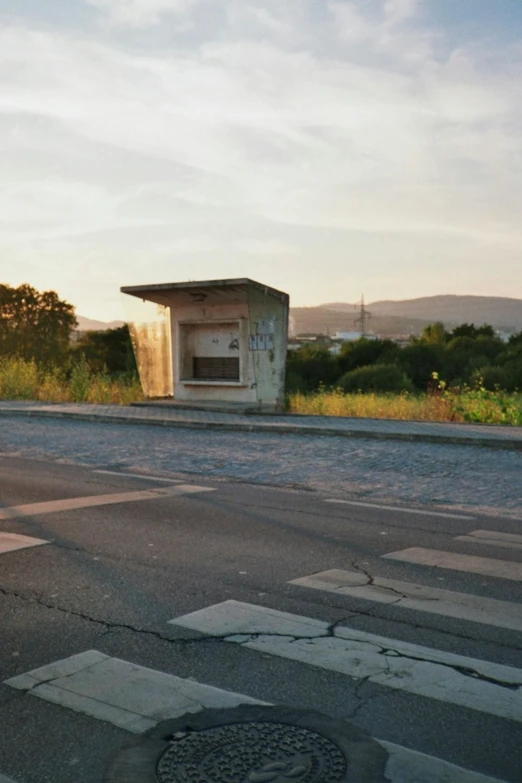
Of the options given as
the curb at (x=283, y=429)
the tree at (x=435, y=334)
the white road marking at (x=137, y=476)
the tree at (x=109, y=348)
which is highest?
the tree at (x=435, y=334)

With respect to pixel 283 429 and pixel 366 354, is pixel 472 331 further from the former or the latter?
pixel 283 429

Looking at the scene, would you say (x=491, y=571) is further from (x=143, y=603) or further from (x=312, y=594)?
(x=143, y=603)

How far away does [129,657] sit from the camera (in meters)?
4.68

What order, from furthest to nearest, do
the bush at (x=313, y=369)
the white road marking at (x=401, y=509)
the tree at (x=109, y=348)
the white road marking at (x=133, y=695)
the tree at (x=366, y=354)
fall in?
the tree at (x=109, y=348) < the tree at (x=366, y=354) < the bush at (x=313, y=369) < the white road marking at (x=401, y=509) < the white road marking at (x=133, y=695)

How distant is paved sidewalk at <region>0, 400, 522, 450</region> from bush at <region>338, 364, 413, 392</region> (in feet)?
86.8

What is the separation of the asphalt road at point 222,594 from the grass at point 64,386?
14119 millimetres

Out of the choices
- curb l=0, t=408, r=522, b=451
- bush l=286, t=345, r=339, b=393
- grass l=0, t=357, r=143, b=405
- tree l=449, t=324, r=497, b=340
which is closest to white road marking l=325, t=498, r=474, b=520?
curb l=0, t=408, r=522, b=451

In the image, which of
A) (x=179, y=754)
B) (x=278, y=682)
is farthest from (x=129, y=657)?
(x=179, y=754)

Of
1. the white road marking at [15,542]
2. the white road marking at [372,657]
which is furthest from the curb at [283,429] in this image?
the white road marking at [372,657]

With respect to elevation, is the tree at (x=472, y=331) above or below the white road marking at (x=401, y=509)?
above

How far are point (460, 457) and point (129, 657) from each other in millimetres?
9244

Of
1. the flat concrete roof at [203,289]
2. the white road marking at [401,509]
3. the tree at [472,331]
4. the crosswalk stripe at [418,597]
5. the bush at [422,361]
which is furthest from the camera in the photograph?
the tree at [472,331]

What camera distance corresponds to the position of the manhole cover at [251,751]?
11.2ft

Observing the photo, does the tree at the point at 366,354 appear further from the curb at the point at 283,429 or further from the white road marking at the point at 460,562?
the white road marking at the point at 460,562
